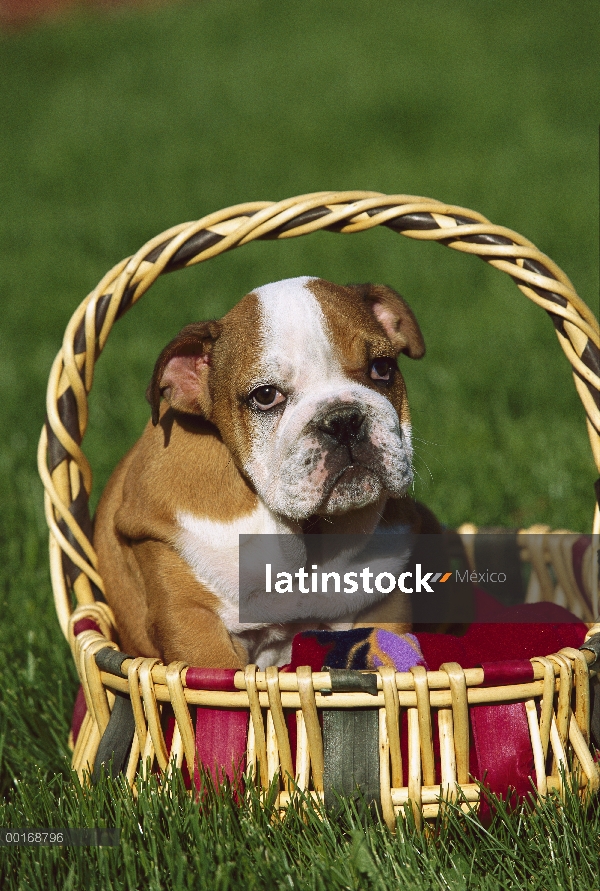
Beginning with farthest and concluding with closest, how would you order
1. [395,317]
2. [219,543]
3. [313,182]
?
[313,182] < [395,317] < [219,543]

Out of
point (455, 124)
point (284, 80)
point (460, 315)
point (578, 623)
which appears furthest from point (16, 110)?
point (578, 623)

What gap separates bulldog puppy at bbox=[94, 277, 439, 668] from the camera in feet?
7.87

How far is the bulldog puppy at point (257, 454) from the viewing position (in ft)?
7.87

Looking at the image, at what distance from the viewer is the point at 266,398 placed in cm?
253

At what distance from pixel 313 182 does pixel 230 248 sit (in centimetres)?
751

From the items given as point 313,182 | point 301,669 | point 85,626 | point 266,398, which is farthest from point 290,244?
point 301,669

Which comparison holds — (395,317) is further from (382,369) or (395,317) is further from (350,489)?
(350,489)

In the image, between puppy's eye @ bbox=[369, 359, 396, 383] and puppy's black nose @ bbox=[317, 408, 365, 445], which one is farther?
puppy's eye @ bbox=[369, 359, 396, 383]

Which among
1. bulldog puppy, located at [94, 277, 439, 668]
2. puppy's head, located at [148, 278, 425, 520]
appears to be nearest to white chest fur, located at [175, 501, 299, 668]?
bulldog puppy, located at [94, 277, 439, 668]

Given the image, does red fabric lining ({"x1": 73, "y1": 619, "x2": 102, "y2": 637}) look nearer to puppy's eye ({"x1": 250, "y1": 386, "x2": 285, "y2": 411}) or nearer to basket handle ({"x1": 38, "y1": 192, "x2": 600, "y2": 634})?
basket handle ({"x1": 38, "y1": 192, "x2": 600, "y2": 634})

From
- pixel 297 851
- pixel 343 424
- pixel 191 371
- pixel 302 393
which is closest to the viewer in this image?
pixel 297 851

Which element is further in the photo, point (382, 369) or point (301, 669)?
point (382, 369)

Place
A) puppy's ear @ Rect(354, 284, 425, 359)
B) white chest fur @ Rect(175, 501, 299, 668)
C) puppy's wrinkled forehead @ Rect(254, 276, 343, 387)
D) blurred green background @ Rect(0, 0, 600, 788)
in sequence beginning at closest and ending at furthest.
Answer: puppy's wrinkled forehead @ Rect(254, 276, 343, 387), white chest fur @ Rect(175, 501, 299, 668), puppy's ear @ Rect(354, 284, 425, 359), blurred green background @ Rect(0, 0, 600, 788)

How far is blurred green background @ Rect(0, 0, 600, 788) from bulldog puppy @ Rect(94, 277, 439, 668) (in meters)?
0.44
